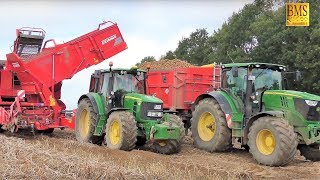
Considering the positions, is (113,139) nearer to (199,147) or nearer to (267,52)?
(199,147)

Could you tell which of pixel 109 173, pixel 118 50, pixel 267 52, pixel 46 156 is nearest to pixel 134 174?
pixel 109 173

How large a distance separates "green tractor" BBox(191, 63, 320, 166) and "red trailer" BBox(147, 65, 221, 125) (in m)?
1.21

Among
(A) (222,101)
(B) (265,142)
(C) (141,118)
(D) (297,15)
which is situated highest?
(D) (297,15)

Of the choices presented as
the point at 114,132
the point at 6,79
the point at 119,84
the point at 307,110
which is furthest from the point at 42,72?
the point at 307,110

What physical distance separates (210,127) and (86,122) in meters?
3.33

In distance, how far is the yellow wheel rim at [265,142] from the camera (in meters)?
9.79

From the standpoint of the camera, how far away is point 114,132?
36.7 feet

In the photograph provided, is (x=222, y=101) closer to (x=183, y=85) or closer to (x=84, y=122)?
A: (x=183, y=85)

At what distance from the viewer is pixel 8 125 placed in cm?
1273

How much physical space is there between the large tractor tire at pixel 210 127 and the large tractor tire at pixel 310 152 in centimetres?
167

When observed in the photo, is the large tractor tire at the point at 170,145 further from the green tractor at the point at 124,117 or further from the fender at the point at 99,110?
the fender at the point at 99,110

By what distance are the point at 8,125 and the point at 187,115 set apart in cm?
493

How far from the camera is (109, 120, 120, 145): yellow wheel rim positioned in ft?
36.1

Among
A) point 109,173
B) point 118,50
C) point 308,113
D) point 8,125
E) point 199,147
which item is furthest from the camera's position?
point 118,50
